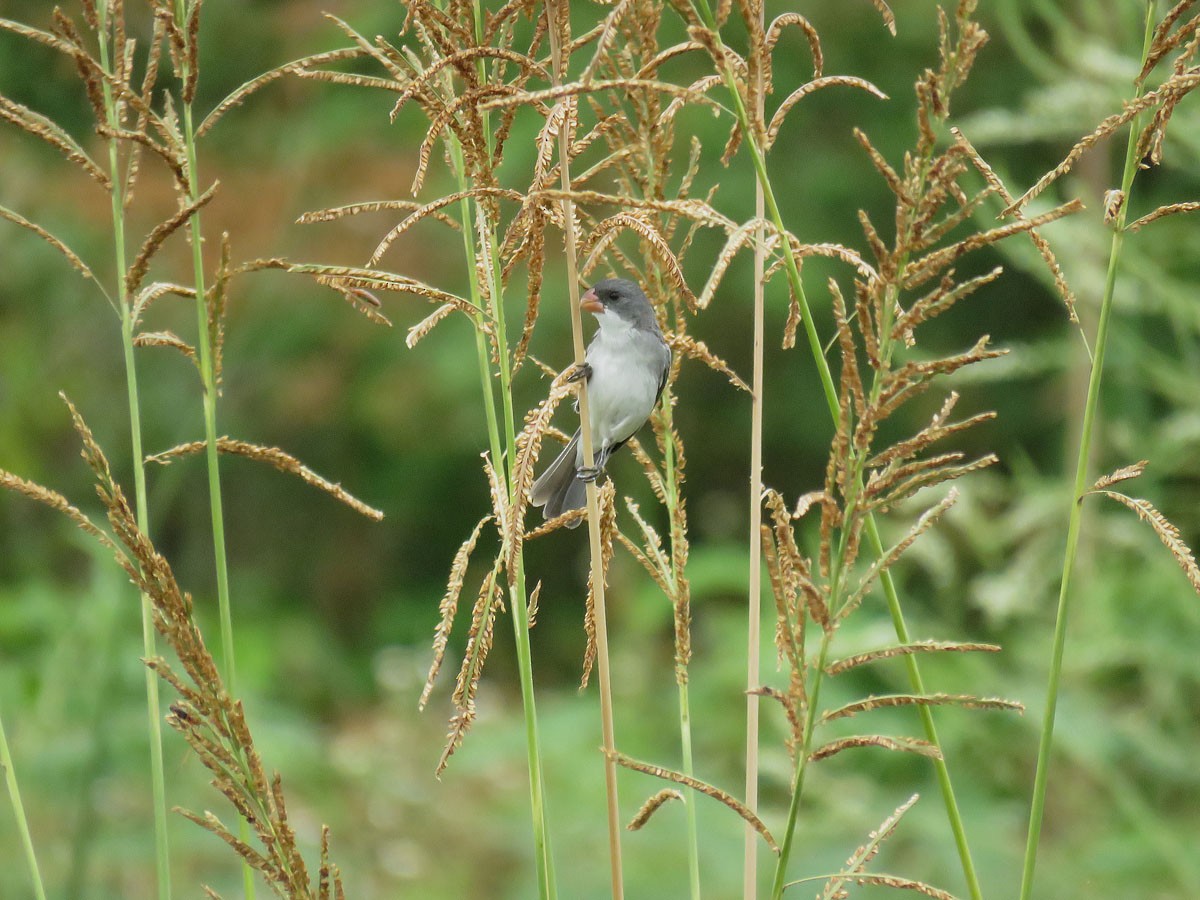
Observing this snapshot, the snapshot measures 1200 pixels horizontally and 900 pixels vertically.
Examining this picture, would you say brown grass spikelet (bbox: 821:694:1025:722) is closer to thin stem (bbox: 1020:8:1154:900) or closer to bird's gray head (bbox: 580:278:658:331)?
thin stem (bbox: 1020:8:1154:900)

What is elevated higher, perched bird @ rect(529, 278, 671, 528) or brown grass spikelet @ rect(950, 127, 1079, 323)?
brown grass spikelet @ rect(950, 127, 1079, 323)

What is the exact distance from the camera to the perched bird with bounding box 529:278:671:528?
223cm

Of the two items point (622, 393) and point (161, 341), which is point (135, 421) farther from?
point (622, 393)

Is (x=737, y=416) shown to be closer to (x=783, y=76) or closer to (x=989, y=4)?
(x=783, y=76)

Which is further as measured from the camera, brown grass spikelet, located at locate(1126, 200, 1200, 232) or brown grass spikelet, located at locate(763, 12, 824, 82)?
brown grass spikelet, located at locate(763, 12, 824, 82)

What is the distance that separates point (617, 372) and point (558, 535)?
632cm

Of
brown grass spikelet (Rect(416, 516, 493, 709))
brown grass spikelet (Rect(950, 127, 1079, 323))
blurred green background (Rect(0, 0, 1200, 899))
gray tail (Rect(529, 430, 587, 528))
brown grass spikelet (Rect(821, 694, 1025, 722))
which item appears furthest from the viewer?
blurred green background (Rect(0, 0, 1200, 899))

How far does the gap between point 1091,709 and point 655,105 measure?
359cm

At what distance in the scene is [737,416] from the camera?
8.13m

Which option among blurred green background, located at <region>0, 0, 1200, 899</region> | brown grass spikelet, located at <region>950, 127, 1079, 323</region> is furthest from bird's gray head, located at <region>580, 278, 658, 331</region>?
brown grass spikelet, located at <region>950, 127, 1079, 323</region>

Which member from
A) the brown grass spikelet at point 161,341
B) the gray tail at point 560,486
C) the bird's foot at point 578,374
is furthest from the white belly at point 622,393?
the brown grass spikelet at point 161,341

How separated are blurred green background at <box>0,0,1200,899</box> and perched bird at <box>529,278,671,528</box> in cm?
71

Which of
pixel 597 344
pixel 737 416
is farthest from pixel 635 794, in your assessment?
pixel 737 416

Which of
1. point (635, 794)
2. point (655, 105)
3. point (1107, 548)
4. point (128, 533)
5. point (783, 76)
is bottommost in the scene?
point (635, 794)
